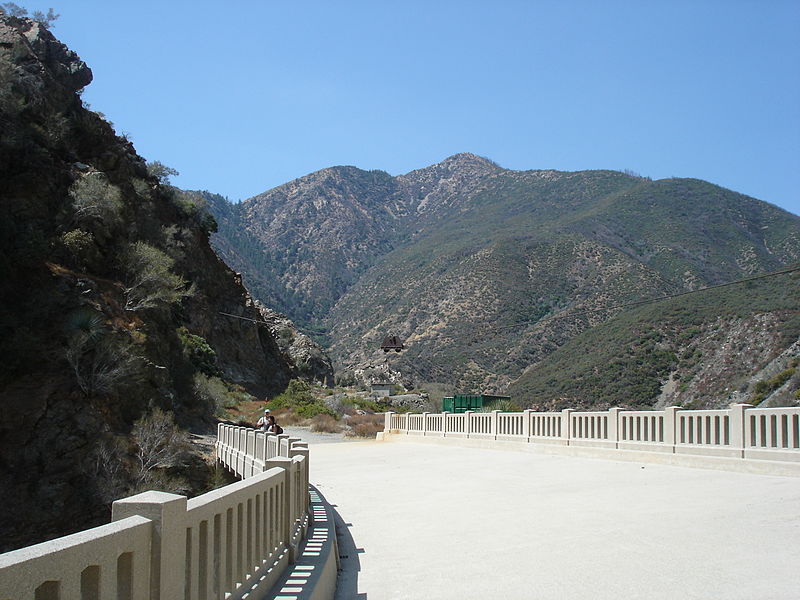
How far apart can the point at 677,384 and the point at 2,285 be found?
42319mm

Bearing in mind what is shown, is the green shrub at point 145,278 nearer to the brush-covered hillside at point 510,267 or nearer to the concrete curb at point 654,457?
the concrete curb at point 654,457

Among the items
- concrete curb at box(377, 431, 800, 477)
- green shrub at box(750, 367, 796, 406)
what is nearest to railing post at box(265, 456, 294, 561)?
concrete curb at box(377, 431, 800, 477)

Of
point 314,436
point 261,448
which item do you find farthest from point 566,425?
point 314,436

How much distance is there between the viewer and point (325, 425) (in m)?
44.9

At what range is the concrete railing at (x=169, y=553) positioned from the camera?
8.09ft

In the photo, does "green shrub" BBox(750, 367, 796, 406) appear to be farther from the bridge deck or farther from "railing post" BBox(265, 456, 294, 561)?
"railing post" BBox(265, 456, 294, 561)

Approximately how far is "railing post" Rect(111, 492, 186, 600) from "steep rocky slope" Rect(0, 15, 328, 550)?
2418 cm

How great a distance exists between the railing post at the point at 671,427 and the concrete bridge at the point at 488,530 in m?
0.05

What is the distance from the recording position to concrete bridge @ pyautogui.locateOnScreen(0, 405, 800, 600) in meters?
3.24

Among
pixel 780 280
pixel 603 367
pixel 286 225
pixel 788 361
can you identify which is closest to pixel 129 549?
pixel 788 361

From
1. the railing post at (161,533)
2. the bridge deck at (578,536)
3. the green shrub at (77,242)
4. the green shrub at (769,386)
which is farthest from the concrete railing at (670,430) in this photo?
the green shrub at (77,242)

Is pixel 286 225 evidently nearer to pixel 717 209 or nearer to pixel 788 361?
pixel 717 209

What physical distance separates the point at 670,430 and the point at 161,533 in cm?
1488

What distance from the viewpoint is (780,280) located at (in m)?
59.0
